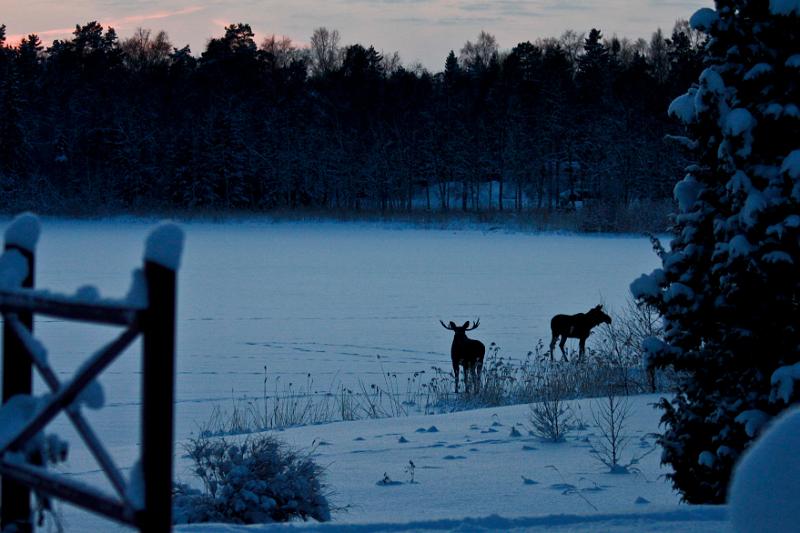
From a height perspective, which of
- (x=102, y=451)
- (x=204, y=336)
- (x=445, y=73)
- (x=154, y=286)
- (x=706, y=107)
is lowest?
(x=204, y=336)

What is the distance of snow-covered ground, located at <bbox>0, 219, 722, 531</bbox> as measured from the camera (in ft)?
23.4

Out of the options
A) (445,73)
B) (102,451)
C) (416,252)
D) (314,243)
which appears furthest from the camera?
(445,73)

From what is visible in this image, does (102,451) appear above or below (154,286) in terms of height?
below

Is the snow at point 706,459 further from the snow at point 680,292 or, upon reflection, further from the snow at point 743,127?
the snow at point 743,127

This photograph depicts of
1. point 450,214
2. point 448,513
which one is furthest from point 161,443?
point 450,214

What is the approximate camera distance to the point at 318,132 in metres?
78.0

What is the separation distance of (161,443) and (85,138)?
7586cm

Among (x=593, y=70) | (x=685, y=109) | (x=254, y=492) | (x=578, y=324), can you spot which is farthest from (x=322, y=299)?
(x=593, y=70)

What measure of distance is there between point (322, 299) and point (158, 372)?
862 inches

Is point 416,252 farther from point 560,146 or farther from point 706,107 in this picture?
point 560,146

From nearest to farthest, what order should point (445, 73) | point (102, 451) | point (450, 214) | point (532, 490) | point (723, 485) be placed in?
1. point (102, 451)
2. point (723, 485)
3. point (532, 490)
4. point (450, 214)
5. point (445, 73)

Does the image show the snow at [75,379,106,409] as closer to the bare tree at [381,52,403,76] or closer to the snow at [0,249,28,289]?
the snow at [0,249,28,289]

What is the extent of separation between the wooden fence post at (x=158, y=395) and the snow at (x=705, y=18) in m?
4.98

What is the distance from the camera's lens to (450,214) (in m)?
60.2
